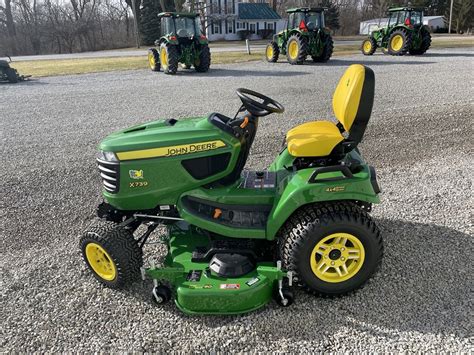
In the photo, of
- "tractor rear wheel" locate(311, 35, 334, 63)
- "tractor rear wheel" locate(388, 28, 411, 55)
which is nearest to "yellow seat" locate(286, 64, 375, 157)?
"tractor rear wheel" locate(311, 35, 334, 63)

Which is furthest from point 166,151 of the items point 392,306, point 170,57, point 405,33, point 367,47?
point 367,47

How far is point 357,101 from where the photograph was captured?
2639mm

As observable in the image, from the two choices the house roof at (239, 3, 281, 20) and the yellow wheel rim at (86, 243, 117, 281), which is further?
the house roof at (239, 3, 281, 20)

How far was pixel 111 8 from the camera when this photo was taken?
47.6 meters

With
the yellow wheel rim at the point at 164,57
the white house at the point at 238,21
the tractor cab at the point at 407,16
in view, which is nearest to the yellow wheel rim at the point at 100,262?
the yellow wheel rim at the point at 164,57

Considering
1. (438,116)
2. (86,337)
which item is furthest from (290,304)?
(438,116)

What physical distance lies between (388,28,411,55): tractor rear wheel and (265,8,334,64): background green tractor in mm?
3269

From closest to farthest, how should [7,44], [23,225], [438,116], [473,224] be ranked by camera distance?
[473,224] < [23,225] < [438,116] < [7,44]

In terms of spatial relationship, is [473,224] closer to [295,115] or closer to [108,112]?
[295,115]

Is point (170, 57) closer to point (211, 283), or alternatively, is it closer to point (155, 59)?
point (155, 59)

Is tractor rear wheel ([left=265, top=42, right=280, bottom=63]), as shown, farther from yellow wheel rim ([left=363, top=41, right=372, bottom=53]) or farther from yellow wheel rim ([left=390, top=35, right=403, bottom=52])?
yellow wheel rim ([left=390, top=35, right=403, bottom=52])

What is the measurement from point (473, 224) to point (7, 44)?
4259cm

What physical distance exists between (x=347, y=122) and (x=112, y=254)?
1866 millimetres

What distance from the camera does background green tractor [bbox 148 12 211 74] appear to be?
13.5 meters
